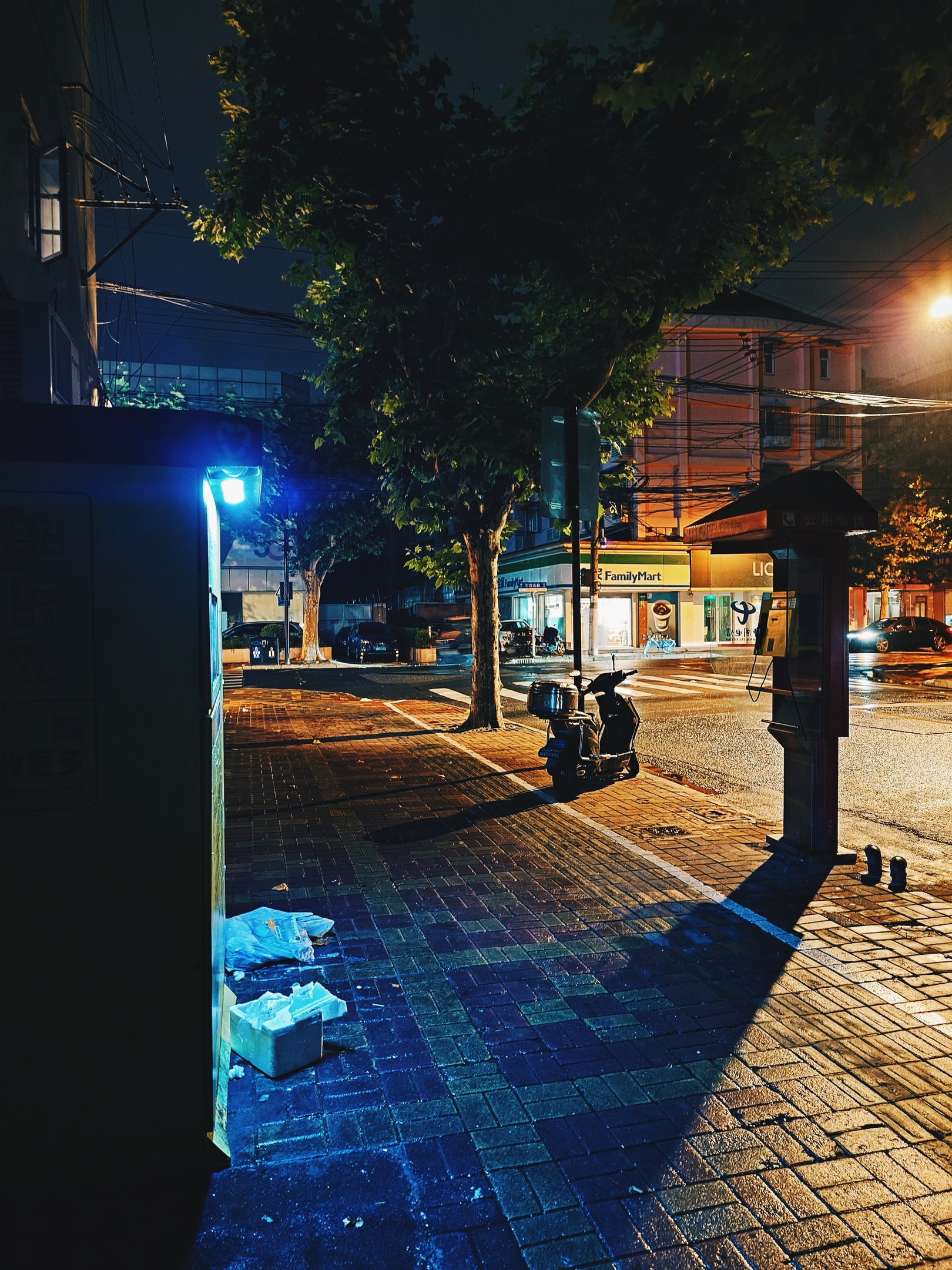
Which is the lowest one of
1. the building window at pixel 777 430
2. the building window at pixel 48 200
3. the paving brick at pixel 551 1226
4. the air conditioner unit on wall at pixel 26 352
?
the paving brick at pixel 551 1226

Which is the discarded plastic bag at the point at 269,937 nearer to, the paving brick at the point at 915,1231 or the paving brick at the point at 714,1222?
the paving brick at the point at 714,1222

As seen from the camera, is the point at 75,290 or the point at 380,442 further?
the point at 380,442

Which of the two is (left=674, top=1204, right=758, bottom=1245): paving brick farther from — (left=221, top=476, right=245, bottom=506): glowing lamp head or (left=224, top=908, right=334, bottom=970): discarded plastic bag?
(left=221, top=476, right=245, bottom=506): glowing lamp head

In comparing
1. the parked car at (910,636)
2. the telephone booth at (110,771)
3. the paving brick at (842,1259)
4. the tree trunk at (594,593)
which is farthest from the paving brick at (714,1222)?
the tree trunk at (594,593)

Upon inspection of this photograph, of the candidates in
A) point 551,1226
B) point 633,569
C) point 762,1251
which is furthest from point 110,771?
point 633,569

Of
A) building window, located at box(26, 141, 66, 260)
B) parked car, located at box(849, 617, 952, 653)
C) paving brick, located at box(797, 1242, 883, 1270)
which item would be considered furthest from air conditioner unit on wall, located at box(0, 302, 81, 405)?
parked car, located at box(849, 617, 952, 653)

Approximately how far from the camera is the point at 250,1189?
2680 mm

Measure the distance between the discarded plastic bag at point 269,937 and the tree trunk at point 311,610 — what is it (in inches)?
1117

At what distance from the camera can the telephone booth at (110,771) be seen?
250 centimetres

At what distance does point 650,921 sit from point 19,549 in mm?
4128

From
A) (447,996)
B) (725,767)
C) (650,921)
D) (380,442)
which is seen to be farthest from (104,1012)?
(380,442)

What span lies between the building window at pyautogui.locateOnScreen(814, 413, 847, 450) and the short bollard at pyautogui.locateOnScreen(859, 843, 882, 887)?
40957 millimetres

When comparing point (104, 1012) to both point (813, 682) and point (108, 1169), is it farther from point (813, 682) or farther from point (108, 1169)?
point (813, 682)

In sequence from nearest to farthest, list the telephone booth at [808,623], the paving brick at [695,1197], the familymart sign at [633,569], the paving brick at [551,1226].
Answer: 1. the paving brick at [551,1226]
2. the paving brick at [695,1197]
3. the telephone booth at [808,623]
4. the familymart sign at [633,569]
